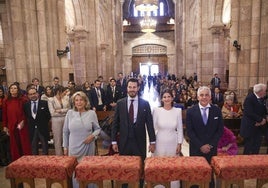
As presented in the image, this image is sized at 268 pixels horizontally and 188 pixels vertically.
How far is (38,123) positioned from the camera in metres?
5.12

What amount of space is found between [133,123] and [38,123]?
7.85 ft

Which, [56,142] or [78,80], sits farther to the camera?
[78,80]

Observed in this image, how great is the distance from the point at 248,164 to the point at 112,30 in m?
20.4

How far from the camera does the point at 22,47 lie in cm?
851

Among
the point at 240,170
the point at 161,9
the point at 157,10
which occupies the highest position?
the point at 161,9

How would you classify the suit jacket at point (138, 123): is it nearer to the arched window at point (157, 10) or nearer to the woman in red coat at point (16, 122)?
the woman in red coat at point (16, 122)

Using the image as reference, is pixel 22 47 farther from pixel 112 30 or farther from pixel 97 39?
pixel 112 30

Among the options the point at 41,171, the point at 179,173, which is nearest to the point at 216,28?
the point at 179,173

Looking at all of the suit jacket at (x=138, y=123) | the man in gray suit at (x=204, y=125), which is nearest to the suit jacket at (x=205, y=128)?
the man in gray suit at (x=204, y=125)

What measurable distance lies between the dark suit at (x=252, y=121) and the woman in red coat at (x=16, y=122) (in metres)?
4.44

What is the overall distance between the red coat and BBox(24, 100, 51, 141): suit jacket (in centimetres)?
10

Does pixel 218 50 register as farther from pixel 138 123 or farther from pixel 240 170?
pixel 240 170

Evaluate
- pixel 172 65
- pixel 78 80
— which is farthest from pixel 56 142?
pixel 172 65

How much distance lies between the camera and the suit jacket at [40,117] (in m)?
5.06
